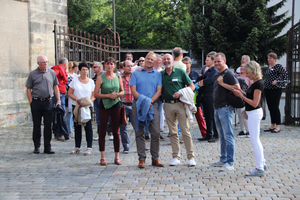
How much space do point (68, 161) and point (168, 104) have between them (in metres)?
2.13

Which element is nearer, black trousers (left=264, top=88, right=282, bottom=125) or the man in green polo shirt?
the man in green polo shirt

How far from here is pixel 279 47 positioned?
80.7 ft

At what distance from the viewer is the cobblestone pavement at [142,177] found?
15.2ft

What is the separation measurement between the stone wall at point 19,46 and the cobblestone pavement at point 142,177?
2956mm

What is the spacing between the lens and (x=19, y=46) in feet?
35.2

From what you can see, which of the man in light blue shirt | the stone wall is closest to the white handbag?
the man in light blue shirt

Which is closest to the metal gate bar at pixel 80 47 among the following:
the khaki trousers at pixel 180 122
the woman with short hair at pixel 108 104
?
the woman with short hair at pixel 108 104

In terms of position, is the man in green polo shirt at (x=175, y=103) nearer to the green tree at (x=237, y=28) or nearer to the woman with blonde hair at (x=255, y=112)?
the woman with blonde hair at (x=255, y=112)

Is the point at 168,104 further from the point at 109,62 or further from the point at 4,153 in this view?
the point at 4,153

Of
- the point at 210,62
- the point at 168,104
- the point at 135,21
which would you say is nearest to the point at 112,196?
the point at 168,104

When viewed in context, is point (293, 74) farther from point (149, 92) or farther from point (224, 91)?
point (149, 92)

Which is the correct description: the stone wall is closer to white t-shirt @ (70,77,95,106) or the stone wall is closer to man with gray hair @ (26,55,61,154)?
man with gray hair @ (26,55,61,154)

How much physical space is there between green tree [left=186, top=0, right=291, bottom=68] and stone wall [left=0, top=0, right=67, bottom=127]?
45.0 ft

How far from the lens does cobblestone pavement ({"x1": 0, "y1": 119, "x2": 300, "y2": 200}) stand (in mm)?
4633
